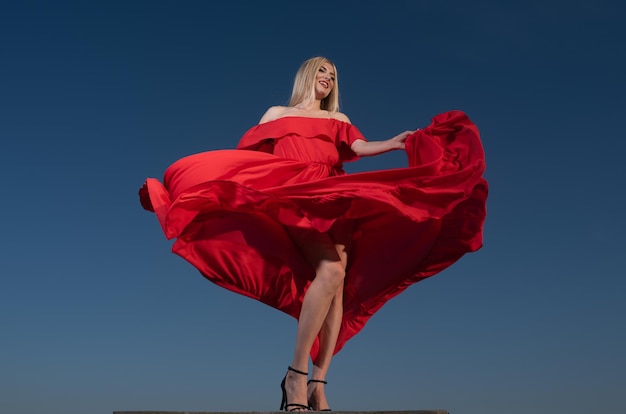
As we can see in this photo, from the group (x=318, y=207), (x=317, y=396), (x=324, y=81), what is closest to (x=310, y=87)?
(x=324, y=81)

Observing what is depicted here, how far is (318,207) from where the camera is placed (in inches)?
159

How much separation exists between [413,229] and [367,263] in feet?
1.15

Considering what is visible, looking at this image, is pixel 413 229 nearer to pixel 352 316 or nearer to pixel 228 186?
pixel 352 316

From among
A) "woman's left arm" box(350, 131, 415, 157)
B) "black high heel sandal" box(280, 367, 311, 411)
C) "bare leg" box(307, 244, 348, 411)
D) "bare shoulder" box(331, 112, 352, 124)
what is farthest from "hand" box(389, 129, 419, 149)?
"black high heel sandal" box(280, 367, 311, 411)

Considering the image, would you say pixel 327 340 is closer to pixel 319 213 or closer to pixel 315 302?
pixel 315 302

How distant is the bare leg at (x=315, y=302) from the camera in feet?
13.2

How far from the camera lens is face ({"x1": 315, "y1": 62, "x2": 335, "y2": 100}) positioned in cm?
475

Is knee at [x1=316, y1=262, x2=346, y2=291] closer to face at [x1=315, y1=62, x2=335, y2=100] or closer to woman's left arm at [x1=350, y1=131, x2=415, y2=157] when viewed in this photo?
woman's left arm at [x1=350, y1=131, x2=415, y2=157]

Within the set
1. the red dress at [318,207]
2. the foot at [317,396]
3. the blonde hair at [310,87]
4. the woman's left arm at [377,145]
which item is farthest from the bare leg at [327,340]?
the blonde hair at [310,87]

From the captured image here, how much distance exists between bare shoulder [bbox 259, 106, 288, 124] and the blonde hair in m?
0.11

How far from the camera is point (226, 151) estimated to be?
14.2ft

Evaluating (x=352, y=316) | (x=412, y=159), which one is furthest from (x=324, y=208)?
(x=352, y=316)

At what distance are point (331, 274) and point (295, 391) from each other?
65cm

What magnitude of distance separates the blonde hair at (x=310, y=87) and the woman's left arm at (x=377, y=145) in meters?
0.32
